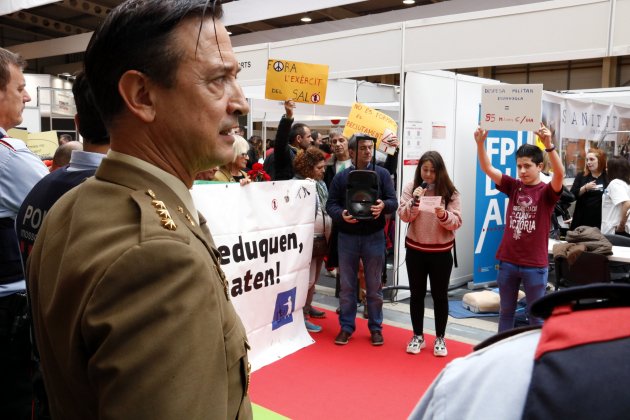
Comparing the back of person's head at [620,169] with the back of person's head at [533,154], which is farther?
the back of person's head at [620,169]

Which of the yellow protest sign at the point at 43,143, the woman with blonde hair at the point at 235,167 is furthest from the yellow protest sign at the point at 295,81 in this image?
the yellow protest sign at the point at 43,143

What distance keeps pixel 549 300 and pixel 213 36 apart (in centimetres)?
61

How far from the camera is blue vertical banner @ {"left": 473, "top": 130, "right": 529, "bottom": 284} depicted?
569cm

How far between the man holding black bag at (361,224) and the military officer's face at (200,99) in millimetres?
3190

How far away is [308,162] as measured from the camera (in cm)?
441

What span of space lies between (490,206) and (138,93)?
18.1 feet

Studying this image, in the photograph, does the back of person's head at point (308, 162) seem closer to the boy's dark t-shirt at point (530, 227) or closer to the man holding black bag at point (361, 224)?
the man holding black bag at point (361, 224)

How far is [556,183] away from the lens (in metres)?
3.50

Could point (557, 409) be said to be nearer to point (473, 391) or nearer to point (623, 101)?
point (473, 391)

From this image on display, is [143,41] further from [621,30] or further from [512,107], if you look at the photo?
[621,30]

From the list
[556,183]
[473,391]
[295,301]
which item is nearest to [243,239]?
[295,301]

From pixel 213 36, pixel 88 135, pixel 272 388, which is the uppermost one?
pixel 213 36

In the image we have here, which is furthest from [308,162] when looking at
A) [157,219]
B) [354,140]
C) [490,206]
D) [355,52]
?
[157,219]

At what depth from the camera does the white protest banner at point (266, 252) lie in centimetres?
327
